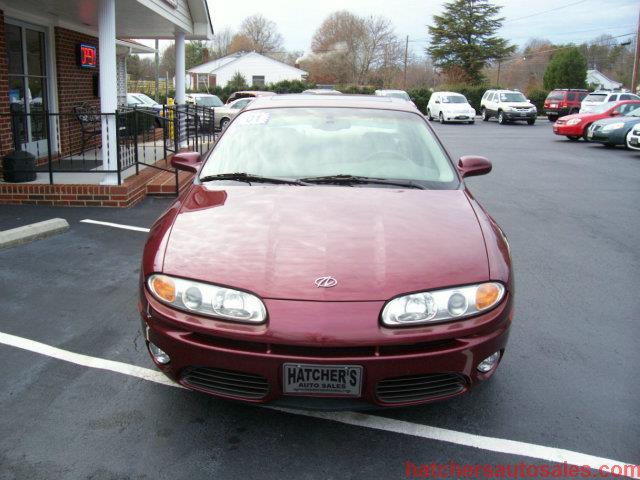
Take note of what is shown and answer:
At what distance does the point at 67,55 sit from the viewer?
12.3 meters

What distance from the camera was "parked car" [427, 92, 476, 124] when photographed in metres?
32.6

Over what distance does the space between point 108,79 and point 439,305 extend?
23.9 feet

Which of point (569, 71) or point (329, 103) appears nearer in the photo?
point (329, 103)

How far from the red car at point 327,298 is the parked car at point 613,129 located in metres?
17.3

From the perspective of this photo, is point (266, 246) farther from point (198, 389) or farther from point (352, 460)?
point (352, 460)

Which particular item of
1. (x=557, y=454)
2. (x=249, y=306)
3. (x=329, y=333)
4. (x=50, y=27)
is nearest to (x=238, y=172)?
(x=249, y=306)

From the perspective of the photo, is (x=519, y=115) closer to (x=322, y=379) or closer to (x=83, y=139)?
(x=83, y=139)

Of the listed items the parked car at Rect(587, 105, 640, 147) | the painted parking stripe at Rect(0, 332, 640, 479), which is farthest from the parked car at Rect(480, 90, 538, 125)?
the painted parking stripe at Rect(0, 332, 640, 479)

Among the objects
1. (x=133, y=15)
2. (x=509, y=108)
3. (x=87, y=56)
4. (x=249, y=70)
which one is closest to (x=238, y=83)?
(x=249, y=70)

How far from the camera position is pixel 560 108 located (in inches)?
1405

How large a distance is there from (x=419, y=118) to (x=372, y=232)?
176cm

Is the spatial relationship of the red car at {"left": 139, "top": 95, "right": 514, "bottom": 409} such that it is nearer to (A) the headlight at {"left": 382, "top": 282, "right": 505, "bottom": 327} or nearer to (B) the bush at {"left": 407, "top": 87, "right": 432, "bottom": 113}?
(A) the headlight at {"left": 382, "top": 282, "right": 505, "bottom": 327}

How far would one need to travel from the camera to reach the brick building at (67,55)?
8547 millimetres

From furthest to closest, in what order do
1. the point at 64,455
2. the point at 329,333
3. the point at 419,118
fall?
1. the point at 419,118
2. the point at 64,455
3. the point at 329,333
